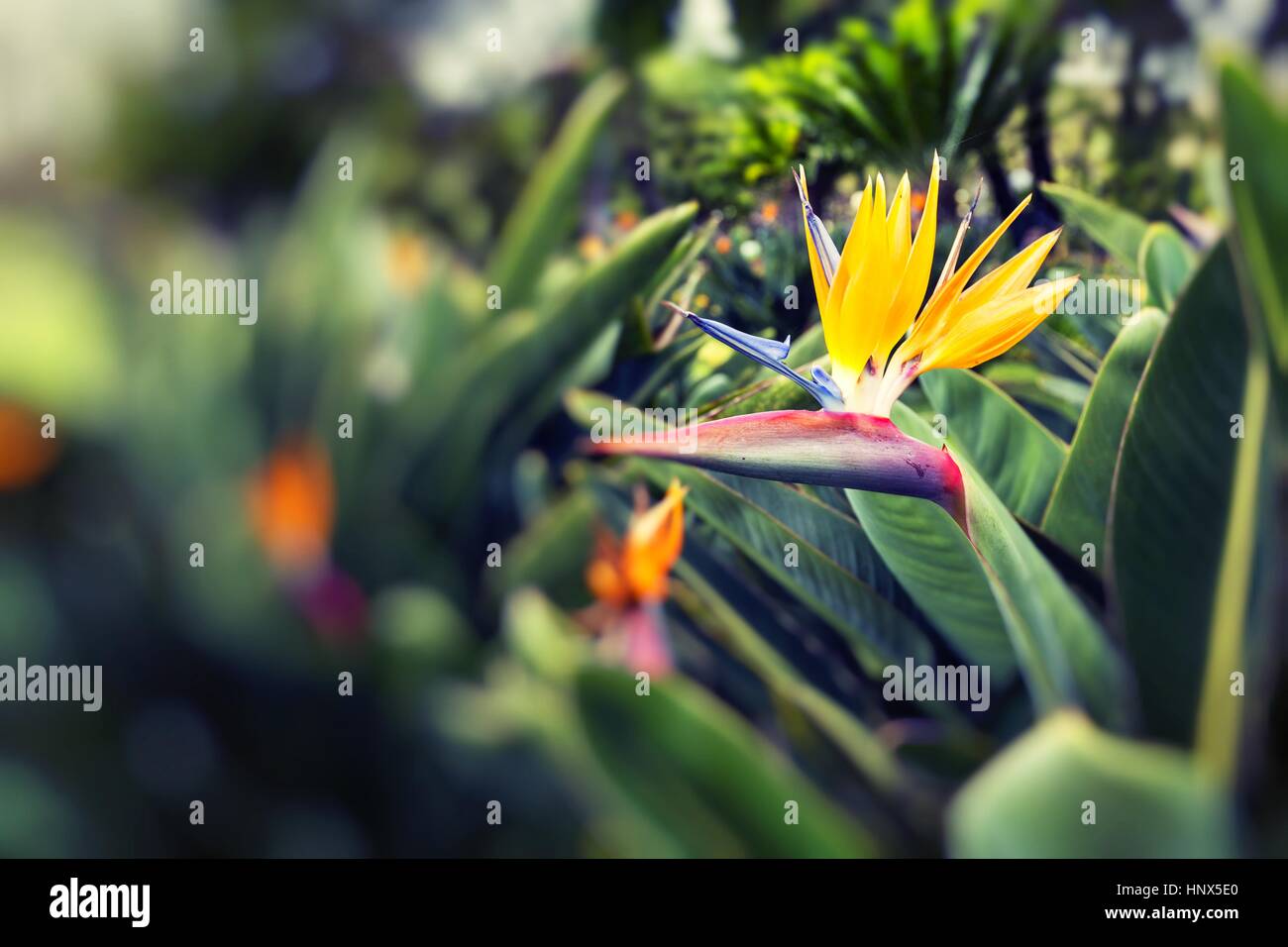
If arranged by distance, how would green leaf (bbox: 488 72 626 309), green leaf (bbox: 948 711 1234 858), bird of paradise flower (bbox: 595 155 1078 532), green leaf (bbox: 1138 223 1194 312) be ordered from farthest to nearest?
1. green leaf (bbox: 488 72 626 309)
2. green leaf (bbox: 1138 223 1194 312)
3. bird of paradise flower (bbox: 595 155 1078 532)
4. green leaf (bbox: 948 711 1234 858)

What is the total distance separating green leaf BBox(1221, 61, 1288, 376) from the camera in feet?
1.15

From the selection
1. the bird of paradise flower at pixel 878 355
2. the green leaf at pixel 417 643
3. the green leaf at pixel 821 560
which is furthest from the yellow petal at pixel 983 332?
the green leaf at pixel 417 643

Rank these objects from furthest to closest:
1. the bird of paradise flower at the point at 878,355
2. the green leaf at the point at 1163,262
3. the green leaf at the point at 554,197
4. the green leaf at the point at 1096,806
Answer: the green leaf at the point at 554,197 → the green leaf at the point at 1163,262 → the bird of paradise flower at the point at 878,355 → the green leaf at the point at 1096,806

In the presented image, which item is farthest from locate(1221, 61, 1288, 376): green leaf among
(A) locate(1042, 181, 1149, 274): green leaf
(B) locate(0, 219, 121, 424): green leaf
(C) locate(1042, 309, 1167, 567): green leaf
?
(B) locate(0, 219, 121, 424): green leaf

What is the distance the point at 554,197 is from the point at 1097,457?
0.40 meters

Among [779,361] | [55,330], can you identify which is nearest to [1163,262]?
[779,361]

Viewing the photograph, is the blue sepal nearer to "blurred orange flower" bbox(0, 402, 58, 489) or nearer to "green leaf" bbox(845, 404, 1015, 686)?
"green leaf" bbox(845, 404, 1015, 686)

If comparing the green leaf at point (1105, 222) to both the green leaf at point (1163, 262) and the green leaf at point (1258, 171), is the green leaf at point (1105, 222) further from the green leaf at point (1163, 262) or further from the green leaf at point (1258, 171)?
the green leaf at point (1258, 171)

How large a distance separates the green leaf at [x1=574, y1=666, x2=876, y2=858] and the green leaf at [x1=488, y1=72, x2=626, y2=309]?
361mm

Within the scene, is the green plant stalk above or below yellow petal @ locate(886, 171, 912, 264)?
below

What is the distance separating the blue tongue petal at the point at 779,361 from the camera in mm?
463

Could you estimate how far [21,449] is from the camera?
26.5 inches
